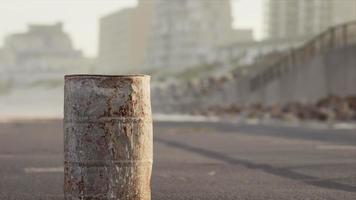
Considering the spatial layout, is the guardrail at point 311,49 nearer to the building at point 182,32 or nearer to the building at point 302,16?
the building at point 302,16

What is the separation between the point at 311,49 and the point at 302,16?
142361 mm

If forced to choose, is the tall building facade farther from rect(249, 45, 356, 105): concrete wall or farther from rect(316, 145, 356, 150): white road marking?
rect(316, 145, 356, 150): white road marking

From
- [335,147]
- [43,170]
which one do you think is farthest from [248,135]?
[43,170]

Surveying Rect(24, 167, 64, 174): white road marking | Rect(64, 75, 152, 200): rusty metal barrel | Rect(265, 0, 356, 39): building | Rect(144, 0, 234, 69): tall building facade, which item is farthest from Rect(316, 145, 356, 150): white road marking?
Rect(144, 0, 234, 69): tall building facade

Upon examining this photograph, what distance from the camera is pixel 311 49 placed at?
38.8m

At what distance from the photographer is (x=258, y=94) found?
157 ft

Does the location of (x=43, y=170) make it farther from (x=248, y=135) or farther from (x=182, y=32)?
(x=182, y=32)

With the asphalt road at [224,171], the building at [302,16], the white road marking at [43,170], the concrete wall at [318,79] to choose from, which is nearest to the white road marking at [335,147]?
the asphalt road at [224,171]

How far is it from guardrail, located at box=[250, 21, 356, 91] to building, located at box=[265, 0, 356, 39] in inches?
4905

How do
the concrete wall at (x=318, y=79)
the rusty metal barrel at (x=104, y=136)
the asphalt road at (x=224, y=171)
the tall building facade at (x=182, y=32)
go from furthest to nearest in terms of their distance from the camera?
1. the tall building facade at (x=182, y=32)
2. the concrete wall at (x=318, y=79)
3. the asphalt road at (x=224, y=171)
4. the rusty metal barrel at (x=104, y=136)

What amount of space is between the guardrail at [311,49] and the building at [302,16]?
125 m

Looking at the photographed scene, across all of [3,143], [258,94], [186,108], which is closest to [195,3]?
[186,108]

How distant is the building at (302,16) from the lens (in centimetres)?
17312

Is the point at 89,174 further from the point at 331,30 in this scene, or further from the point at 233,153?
the point at 331,30
